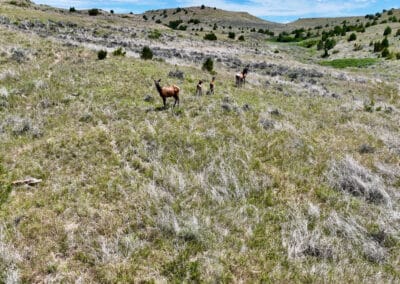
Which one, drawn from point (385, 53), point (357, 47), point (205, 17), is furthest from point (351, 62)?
point (205, 17)

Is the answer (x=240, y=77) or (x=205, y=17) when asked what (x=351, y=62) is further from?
(x=205, y=17)

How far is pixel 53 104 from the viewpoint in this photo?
43.7 feet

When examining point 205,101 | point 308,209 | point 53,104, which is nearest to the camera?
point 308,209

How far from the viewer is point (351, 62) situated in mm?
36156

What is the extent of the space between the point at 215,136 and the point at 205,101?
3384mm

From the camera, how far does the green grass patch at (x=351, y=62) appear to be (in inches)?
1364

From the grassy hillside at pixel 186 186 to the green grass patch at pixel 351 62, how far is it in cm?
2051

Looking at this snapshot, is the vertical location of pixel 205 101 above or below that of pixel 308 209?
above

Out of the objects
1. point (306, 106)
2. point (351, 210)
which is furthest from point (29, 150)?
point (306, 106)

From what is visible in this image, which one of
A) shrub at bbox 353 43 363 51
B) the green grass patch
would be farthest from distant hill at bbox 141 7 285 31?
the green grass patch

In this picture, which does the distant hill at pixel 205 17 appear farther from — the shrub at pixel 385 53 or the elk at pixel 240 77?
the elk at pixel 240 77

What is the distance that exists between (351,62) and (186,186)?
33.2 metres

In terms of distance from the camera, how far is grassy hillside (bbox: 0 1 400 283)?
21.4ft

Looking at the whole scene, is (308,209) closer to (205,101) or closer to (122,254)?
(122,254)
